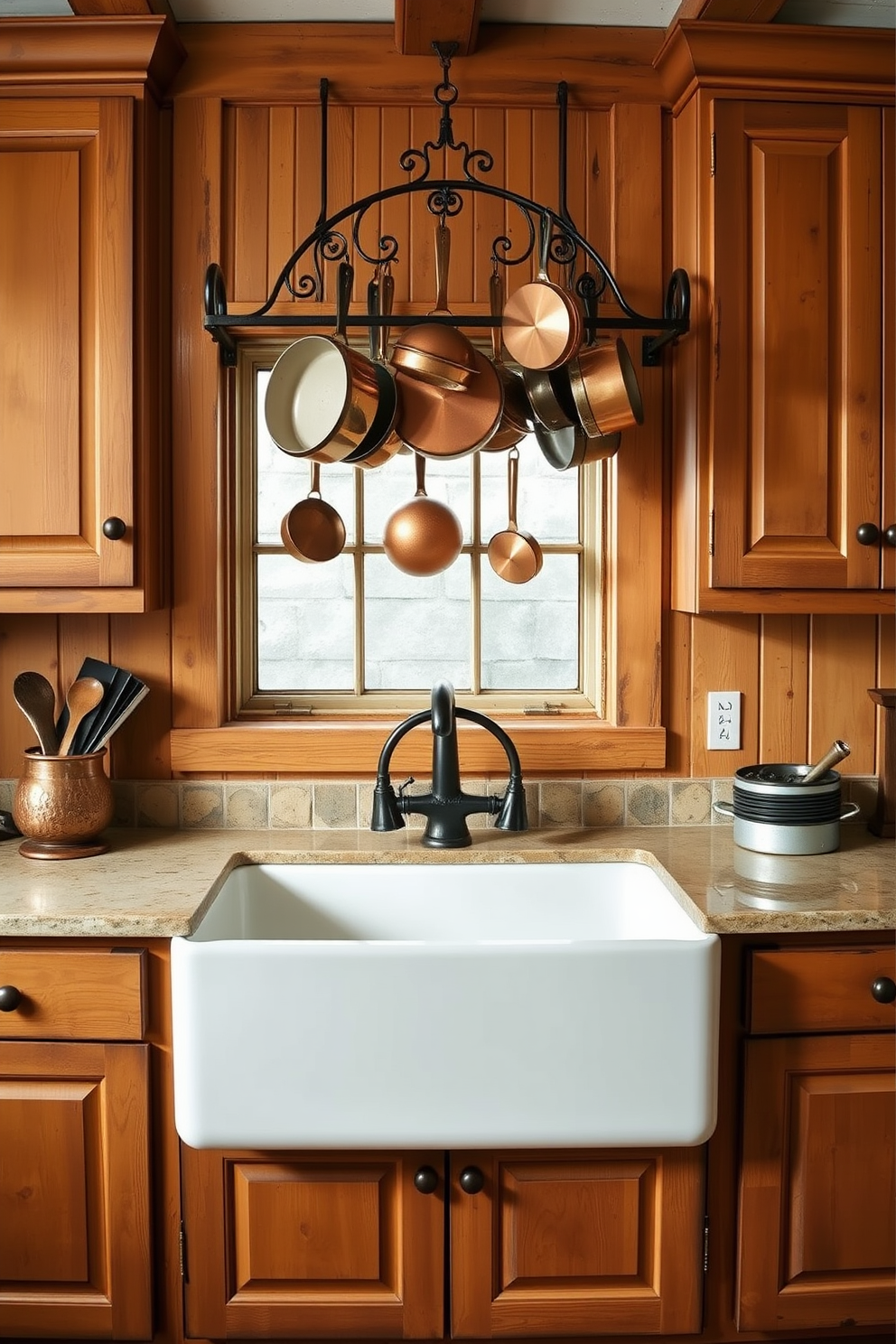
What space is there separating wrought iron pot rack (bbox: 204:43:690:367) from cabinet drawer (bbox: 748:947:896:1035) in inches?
43.7

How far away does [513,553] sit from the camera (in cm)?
220

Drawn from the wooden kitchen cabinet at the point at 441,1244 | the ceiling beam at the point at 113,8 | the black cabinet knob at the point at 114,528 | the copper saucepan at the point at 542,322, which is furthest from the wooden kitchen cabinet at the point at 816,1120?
the ceiling beam at the point at 113,8

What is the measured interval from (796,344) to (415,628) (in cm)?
92

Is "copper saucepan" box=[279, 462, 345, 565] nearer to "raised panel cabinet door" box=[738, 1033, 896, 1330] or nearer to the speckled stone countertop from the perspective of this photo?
the speckled stone countertop

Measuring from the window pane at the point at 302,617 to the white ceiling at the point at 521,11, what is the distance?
104cm

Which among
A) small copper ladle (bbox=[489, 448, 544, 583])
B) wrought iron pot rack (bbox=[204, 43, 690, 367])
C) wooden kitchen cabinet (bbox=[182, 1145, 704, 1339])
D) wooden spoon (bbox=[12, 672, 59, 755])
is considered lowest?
wooden kitchen cabinet (bbox=[182, 1145, 704, 1339])

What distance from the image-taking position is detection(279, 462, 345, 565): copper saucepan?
6.76 feet

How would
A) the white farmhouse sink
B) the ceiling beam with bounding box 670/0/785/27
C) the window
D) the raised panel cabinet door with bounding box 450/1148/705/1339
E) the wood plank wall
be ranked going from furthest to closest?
the window → the wood plank wall → the ceiling beam with bounding box 670/0/785/27 → the raised panel cabinet door with bounding box 450/1148/705/1339 → the white farmhouse sink

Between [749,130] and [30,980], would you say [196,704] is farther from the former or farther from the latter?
[749,130]

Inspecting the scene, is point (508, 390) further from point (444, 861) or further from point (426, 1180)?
point (426, 1180)

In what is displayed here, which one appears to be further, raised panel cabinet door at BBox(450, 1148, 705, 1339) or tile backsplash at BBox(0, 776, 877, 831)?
tile backsplash at BBox(0, 776, 877, 831)

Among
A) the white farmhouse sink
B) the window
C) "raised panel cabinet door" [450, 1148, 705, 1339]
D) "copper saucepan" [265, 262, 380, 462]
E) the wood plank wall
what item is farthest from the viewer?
the window

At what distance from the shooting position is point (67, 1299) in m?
1.74

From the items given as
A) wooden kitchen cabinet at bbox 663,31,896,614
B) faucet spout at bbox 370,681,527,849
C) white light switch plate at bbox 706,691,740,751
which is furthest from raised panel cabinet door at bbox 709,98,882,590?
faucet spout at bbox 370,681,527,849
